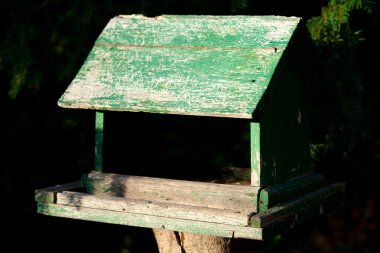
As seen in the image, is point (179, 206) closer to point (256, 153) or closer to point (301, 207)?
point (256, 153)

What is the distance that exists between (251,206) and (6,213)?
2.84 meters

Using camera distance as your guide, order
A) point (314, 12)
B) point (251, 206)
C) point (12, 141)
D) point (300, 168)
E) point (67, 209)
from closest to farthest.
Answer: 1. point (251, 206)
2. point (67, 209)
3. point (300, 168)
4. point (314, 12)
5. point (12, 141)

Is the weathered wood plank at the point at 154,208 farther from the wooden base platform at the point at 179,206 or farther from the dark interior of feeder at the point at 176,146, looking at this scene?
the dark interior of feeder at the point at 176,146

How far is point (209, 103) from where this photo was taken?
3.23 m

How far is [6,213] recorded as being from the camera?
571cm

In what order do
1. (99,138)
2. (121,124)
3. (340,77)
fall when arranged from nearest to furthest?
1. (99,138)
2. (121,124)
3. (340,77)

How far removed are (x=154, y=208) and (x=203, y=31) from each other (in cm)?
78

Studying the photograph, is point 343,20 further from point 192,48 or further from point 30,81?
point 30,81

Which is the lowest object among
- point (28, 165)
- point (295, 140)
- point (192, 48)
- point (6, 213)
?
point (6, 213)

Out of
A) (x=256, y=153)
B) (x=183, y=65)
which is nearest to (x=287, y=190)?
(x=256, y=153)

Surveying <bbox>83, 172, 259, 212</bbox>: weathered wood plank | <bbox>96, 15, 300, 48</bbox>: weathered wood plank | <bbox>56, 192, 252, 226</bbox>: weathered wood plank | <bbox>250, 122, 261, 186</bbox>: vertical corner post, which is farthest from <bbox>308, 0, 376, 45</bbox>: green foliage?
<bbox>56, 192, 252, 226</bbox>: weathered wood plank

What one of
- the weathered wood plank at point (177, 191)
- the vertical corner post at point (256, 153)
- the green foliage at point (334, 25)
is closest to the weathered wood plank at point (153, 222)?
the weathered wood plank at point (177, 191)

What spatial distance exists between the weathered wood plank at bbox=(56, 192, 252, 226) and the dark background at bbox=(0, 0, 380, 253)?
0.33 m

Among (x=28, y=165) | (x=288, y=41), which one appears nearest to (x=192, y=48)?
(x=288, y=41)
